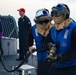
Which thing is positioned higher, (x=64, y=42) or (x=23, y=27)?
(x=23, y=27)

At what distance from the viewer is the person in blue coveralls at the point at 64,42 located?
9.60 feet

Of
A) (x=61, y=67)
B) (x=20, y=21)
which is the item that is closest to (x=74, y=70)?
(x=61, y=67)

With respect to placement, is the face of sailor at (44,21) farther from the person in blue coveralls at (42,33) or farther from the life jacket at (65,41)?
the life jacket at (65,41)

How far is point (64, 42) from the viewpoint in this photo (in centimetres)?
298

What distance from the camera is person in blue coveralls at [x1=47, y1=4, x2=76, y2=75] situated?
2.93 metres

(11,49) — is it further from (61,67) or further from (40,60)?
(61,67)

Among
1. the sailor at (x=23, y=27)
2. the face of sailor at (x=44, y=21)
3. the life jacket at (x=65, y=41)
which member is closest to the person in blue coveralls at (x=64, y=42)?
the life jacket at (x=65, y=41)

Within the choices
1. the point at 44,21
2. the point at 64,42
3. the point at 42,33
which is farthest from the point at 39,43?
the point at 64,42

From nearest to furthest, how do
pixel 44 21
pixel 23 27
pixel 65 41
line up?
1. pixel 65 41
2. pixel 44 21
3. pixel 23 27

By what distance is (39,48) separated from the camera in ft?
12.3

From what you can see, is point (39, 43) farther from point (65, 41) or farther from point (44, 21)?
point (65, 41)

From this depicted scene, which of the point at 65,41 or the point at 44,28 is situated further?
the point at 44,28

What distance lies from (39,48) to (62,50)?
0.76 metres

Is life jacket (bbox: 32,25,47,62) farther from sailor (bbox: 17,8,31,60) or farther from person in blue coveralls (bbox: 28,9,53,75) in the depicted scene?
sailor (bbox: 17,8,31,60)
